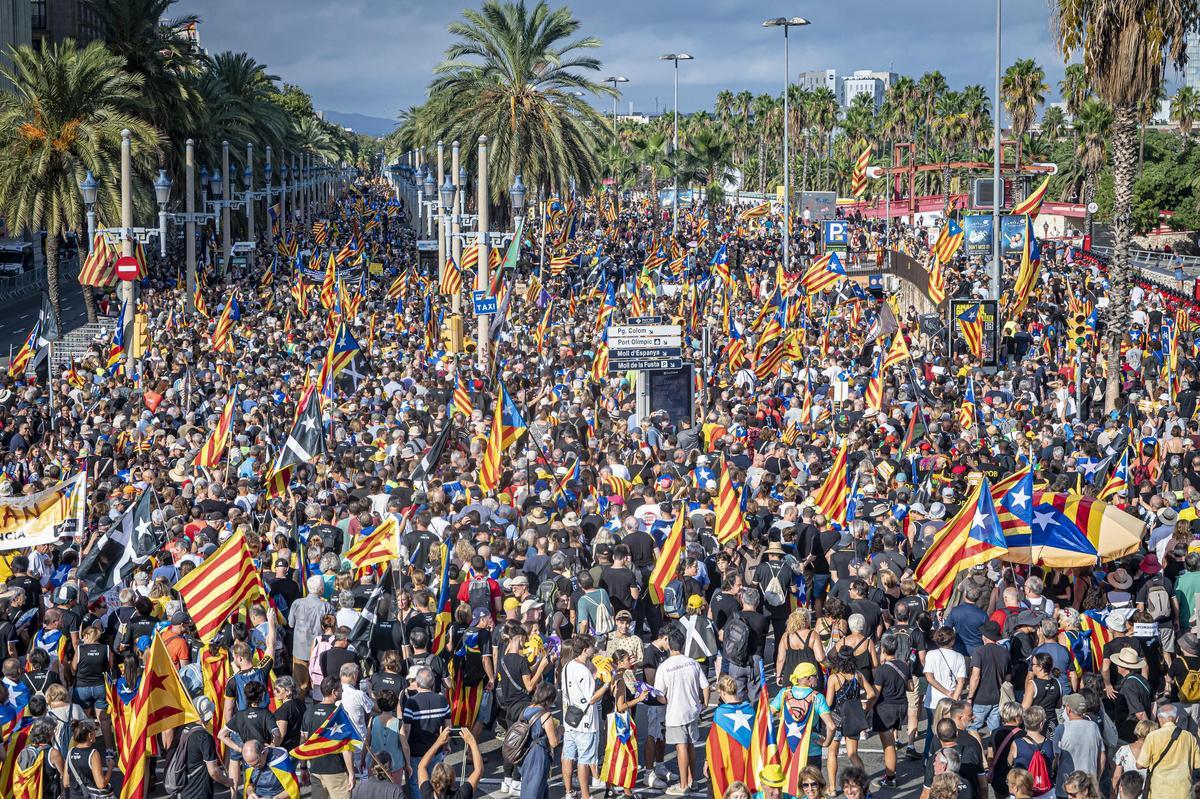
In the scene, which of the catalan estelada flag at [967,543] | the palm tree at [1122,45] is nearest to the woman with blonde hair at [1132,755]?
the catalan estelada flag at [967,543]

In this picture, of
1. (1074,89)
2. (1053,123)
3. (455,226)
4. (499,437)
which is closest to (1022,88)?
(1074,89)

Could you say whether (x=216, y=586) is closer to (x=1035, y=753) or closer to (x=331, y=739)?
(x=331, y=739)

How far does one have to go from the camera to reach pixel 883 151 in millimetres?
125312

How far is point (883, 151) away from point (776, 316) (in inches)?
3969

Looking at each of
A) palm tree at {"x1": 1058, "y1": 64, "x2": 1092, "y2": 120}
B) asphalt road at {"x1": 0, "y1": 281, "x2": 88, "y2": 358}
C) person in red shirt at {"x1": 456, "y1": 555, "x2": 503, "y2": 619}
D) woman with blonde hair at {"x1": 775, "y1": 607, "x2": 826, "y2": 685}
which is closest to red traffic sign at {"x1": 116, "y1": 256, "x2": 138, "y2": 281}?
asphalt road at {"x1": 0, "y1": 281, "x2": 88, "y2": 358}

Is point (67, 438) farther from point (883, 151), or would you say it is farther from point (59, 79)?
point (883, 151)

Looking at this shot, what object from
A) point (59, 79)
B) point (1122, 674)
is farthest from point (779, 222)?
point (1122, 674)

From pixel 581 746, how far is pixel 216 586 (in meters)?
3.15

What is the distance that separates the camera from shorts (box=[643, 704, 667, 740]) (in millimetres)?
11312

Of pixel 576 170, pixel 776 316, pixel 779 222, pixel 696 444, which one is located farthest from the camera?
pixel 779 222

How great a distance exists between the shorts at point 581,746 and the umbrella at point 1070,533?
468 centimetres

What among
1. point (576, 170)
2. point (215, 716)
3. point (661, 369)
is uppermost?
point (576, 170)

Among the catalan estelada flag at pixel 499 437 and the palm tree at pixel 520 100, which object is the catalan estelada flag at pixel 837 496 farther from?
the palm tree at pixel 520 100

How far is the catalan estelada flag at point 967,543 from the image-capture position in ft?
40.6
